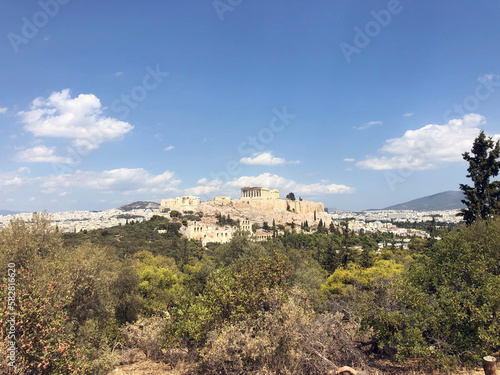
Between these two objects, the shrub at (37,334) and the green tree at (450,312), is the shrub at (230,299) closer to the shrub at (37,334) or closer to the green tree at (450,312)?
the shrub at (37,334)

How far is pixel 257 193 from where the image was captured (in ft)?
392

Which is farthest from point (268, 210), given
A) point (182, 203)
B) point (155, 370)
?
point (155, 370)

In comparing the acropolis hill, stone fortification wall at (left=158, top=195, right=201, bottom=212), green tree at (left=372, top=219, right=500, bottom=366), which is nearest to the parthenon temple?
the acropolis hill

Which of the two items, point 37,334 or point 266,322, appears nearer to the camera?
point 37,334

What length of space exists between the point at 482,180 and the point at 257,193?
331 ft

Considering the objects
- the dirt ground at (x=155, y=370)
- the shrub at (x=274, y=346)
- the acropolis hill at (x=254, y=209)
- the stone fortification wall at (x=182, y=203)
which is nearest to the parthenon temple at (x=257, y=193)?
the acropolis hill at (x=254, y=209)

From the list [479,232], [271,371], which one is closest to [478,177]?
[479,232]

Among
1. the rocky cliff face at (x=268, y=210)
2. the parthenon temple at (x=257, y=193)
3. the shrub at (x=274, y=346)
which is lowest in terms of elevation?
the shrub at (x=274, y=346)

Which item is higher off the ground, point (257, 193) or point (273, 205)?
point (257, 193)

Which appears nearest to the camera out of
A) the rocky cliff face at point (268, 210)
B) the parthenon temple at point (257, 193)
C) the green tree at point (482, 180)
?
the green tree at point (482, 180)

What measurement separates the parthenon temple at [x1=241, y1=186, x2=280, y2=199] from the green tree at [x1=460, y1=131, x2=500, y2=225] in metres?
96.3

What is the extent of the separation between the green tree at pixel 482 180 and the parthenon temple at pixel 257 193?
316 feet

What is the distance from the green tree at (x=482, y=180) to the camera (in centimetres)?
1933

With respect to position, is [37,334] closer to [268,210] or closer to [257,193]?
[268,210]
